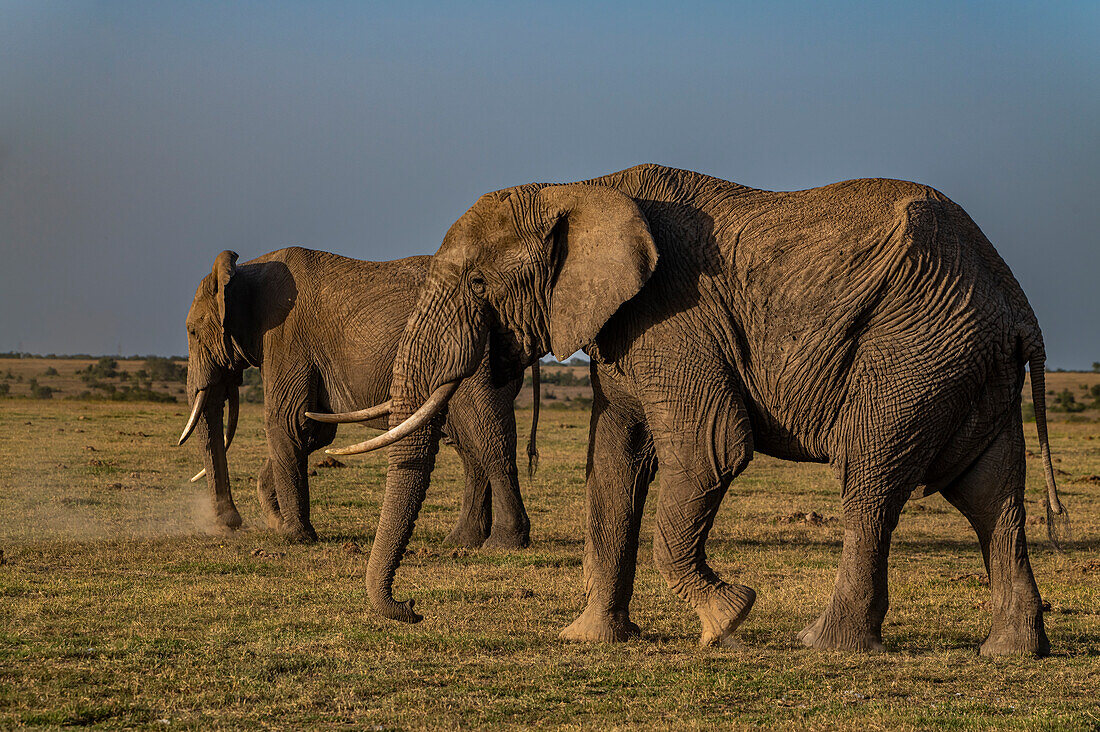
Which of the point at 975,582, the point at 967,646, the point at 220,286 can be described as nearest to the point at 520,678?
the point at 967,646

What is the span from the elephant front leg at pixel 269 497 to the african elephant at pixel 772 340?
639cm

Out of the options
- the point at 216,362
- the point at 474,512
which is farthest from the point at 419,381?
the point at 216,362

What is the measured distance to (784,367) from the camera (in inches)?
289

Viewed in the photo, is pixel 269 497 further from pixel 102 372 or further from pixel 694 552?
pixel 102 372

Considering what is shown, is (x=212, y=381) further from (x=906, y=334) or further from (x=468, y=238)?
(x=906, y=334)

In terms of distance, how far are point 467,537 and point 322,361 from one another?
2.29 meters

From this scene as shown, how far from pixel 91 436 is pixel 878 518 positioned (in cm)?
2071

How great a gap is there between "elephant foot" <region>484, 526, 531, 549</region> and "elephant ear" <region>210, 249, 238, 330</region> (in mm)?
3519

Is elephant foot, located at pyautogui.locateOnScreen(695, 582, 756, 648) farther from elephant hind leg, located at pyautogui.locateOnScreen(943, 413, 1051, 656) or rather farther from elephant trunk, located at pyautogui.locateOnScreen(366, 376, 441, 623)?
elephant trunk, located at pyautogui.locateOnScreen(366, 376, 441, 623)

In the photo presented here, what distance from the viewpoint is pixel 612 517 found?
8016mm

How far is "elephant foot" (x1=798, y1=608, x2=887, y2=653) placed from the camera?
744 cm

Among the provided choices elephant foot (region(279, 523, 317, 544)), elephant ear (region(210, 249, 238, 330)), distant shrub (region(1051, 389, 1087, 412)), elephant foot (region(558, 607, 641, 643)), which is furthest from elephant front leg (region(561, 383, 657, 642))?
distant shrub (region(1051, 389, 1087, 412))

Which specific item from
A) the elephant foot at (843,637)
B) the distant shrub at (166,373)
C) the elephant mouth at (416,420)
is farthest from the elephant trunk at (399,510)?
the distant shrub at (166,373)

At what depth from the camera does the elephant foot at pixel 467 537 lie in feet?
42.4
